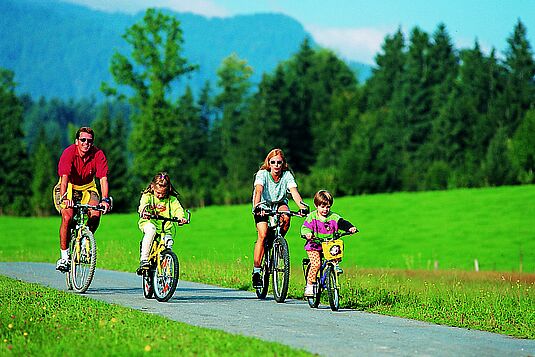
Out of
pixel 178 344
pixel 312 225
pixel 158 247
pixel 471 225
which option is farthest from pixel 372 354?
pixel 471 225

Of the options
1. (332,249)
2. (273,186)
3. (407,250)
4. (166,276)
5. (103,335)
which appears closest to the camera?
(103,335)

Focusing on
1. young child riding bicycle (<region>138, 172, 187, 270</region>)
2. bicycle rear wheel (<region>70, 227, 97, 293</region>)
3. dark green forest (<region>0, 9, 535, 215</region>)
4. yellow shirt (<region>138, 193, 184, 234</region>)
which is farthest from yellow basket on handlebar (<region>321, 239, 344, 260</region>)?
dark green forest (<region>0, 9, 535, 215</region>)

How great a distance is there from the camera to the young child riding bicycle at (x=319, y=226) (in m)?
11.6

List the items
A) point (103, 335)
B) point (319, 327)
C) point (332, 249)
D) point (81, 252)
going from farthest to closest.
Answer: point (81, 252)
point (332, 249)
point (319, 327)
point (103, 335)

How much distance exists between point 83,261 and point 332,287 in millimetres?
3963

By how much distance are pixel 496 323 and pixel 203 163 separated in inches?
3982

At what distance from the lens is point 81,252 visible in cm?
1347

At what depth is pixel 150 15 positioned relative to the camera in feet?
275

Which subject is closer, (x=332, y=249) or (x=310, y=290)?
(x=332, y=249)

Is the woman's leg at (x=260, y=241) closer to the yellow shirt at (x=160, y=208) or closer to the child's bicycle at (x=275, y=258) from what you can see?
the child's bicycle at (x=275, y=258)

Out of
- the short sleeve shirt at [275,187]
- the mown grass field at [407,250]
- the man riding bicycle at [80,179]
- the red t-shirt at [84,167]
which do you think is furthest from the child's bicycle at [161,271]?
the mown grass field at [407,250]

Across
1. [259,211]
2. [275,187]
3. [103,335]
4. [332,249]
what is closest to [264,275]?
[259,211]

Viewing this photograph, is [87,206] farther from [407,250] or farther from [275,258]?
[407,250]

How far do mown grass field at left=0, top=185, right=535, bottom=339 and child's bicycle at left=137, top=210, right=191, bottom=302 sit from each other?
2402 mm
